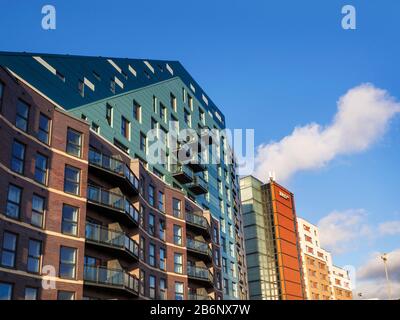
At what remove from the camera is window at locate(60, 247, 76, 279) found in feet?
94.3

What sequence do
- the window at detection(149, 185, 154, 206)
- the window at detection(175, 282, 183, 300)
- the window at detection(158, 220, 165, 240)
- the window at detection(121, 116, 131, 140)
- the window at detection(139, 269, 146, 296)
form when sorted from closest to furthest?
1. the window at detection(139, 269, 146, 296)
2. the window at detection(121, 116, 131, 140)
3. the window at detection(149, 185, 154, 206)
4. the window at detection(175, 282, 183, 300)
5. the window at detection(158, 220, 165, 240)

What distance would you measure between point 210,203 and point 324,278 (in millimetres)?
64956

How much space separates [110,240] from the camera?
33.2 meters

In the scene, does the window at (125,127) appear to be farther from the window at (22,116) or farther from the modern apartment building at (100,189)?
the window at (22,116)

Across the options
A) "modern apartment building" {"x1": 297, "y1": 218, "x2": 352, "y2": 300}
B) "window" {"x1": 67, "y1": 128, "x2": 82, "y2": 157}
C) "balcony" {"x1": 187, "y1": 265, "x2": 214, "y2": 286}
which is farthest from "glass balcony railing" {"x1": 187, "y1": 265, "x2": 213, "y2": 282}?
"modern apartment building" {"x1": 297, "y1": 218, "x2": 352, "y2": 300}

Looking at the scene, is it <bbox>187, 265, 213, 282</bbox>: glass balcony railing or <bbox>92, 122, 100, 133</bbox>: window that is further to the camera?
<bbox>187, 265, 213, 282</bbox>: glass balcony railing

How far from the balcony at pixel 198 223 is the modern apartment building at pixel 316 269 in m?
57.8

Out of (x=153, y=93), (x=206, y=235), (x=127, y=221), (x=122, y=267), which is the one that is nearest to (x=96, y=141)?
(x=127, y=221)

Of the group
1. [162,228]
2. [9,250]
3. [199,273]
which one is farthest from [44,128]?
[199,273]

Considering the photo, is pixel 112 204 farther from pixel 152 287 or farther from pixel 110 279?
pixel 152 287

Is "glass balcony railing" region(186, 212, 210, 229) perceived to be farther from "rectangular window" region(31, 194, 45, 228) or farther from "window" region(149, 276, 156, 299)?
"rectangular window" region(31, 194, 45, 228)

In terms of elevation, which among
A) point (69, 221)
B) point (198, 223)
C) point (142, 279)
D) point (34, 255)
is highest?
point (198, 223)

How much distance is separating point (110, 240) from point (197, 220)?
17230 mm
